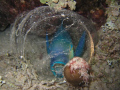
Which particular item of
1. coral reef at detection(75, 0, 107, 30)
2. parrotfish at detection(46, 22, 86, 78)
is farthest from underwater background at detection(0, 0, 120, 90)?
parrotfish at detection(46, 22, 86, 78)

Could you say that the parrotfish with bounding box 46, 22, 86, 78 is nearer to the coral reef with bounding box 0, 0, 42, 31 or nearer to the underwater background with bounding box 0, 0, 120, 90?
the underwater background with bounding box 0, 0, 120, 90

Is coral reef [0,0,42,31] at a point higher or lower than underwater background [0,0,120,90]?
higher

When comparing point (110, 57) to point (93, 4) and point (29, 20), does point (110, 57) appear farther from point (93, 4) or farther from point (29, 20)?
point (29, 20)

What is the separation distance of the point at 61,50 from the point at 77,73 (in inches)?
35.5

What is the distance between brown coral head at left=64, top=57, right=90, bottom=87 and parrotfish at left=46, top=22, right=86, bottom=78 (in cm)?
58

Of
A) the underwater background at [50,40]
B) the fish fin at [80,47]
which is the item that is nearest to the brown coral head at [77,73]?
the underwater background at [50,40]

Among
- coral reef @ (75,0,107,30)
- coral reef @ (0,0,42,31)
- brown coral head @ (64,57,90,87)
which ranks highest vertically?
coral reef @ (0,0,42,31)

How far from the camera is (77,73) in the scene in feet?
6.27

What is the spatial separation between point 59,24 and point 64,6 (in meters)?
0.50

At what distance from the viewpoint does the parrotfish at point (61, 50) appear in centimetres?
261

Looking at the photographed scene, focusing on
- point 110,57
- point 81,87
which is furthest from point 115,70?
point 81,87

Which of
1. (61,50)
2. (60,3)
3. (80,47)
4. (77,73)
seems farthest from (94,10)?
(77,73)

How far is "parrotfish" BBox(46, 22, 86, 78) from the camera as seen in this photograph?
261 centimetres

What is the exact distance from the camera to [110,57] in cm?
246
